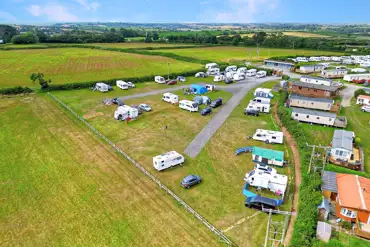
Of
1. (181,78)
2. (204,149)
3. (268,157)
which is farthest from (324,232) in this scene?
(181,78)

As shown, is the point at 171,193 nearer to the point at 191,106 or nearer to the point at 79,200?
the point at 79,200

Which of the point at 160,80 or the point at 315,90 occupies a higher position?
the point at 315,90

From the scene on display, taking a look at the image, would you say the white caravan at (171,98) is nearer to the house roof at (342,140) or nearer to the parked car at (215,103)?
the parked car at (215,103)

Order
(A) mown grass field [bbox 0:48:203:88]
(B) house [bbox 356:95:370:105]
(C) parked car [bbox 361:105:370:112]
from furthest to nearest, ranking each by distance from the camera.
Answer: (A) mown grass field [bbox 0:48:203:88], (B) house [bbox 356:95:370:105], (C) parked car [bbox 361:105:370:112]

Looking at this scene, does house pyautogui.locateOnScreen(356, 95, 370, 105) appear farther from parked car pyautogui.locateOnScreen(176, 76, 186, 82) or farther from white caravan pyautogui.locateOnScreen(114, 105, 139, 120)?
white caravan pyautogui.locateOnScreen(114, 105, 139, 120)

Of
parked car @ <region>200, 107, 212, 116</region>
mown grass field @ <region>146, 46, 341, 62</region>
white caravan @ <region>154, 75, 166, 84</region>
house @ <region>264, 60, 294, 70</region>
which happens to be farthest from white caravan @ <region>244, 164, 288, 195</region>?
mown grass field @ <region>146, 46, 341, 62</region>

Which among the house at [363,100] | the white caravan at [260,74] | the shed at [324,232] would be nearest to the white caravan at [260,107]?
the house at [363,100]
